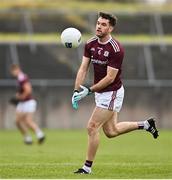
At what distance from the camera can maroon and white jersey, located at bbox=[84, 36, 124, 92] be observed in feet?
46.4

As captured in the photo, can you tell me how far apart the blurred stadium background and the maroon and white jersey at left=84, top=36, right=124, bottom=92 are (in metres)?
19.5

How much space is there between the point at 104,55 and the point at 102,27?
471mm

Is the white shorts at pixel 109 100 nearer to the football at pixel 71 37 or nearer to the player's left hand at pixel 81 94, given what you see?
the player's left hand at pixel 81 94

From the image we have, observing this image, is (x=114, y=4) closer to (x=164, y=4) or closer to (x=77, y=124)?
(x=164, y=4)

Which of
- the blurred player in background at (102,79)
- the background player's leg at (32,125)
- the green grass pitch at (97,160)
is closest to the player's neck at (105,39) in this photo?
the blurred player in background at (102,79)

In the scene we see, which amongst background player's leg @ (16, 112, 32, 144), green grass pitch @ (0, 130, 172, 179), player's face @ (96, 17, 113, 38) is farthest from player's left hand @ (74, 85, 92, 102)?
background player's leg @ (16, 112, 32, 144)

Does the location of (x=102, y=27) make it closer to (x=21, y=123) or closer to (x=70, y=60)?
(x=21, y=123)

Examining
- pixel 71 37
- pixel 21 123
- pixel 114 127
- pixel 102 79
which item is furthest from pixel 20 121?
pixel 102 79

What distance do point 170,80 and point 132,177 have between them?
889 inches

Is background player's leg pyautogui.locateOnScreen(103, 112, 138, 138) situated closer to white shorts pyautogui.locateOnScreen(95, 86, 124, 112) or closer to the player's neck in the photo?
white shorts pyautogui.locateOnScreen(95, 86, 124, 112)

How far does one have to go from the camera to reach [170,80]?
117ft

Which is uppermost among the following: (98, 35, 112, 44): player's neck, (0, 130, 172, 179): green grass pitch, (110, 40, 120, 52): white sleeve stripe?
(98, 35, 112, 44): player's neck

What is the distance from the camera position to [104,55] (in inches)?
558

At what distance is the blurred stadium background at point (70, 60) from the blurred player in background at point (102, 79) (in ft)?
63.7
